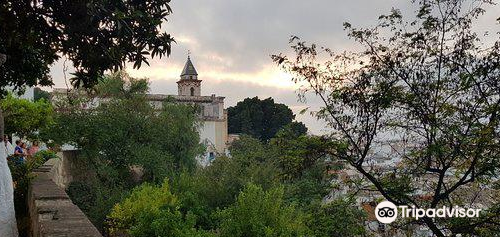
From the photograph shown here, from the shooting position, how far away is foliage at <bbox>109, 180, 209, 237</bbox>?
34.6 feet

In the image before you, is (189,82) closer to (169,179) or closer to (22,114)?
(169,179)

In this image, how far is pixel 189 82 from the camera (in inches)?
2272

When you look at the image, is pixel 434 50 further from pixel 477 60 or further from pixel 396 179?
pixel 396 179

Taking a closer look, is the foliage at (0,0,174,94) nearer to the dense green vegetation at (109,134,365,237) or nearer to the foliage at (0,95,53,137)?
the dense green vegetation at (109,134,365,237)

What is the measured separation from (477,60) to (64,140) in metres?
17.4

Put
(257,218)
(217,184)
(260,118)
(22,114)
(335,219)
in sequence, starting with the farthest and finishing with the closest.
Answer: (260,118) → (217,184) → (22,114) → (257,218) → (335,219)

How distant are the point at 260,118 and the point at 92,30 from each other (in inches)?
1910

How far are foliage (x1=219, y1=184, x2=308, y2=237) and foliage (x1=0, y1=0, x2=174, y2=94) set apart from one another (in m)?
6.65

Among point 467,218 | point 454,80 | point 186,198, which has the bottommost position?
point 186,198

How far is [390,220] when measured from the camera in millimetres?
7766

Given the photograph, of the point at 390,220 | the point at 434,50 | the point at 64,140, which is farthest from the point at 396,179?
the point at 64,140

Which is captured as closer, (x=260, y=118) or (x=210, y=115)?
(x=210, y=115)

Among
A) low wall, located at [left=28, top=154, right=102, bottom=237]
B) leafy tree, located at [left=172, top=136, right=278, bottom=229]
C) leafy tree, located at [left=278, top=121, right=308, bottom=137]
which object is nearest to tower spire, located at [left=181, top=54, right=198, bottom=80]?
leafy tree, located at [left=278, top=121, right=308, bottom=137]

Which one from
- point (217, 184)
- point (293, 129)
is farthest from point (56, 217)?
point (217, 184)
